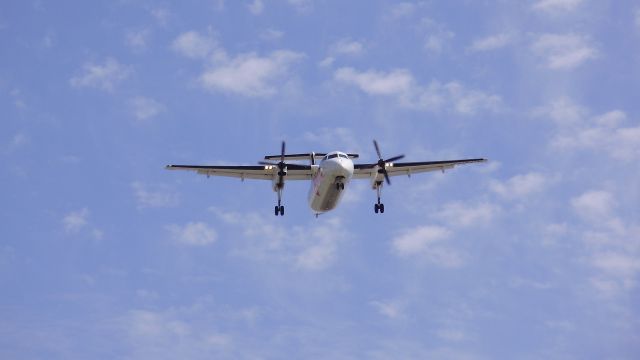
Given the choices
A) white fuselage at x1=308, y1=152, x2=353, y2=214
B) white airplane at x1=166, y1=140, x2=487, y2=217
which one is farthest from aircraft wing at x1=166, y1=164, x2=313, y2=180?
white fuselage at x1=308, y1=152, x2=353, y2=214

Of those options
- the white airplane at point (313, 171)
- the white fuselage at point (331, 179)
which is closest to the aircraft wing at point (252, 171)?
the white airplane at point (313, 171)

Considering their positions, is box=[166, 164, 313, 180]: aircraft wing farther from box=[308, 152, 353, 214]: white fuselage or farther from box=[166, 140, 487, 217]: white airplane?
box=[308, 152, 353, 214]: white fuselage

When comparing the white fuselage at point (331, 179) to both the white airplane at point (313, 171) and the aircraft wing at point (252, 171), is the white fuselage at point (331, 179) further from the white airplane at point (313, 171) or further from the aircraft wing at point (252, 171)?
the aircraft wing at point (252, 171)

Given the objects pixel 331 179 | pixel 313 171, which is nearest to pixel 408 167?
pixel 313 171

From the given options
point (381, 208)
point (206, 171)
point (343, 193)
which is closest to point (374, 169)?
point (381, 208)

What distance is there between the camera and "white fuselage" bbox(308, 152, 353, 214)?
56750mm

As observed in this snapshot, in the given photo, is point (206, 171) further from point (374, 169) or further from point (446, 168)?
point (446, 168)

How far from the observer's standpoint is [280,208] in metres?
67.1

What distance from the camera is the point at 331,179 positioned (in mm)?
57312

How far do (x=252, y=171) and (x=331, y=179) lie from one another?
11.6 meters

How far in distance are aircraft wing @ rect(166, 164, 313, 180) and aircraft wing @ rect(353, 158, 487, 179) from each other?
4343 mm

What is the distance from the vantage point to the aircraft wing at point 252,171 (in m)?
65.8

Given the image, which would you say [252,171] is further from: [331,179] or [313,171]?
[331,179]

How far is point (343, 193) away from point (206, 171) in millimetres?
13715
